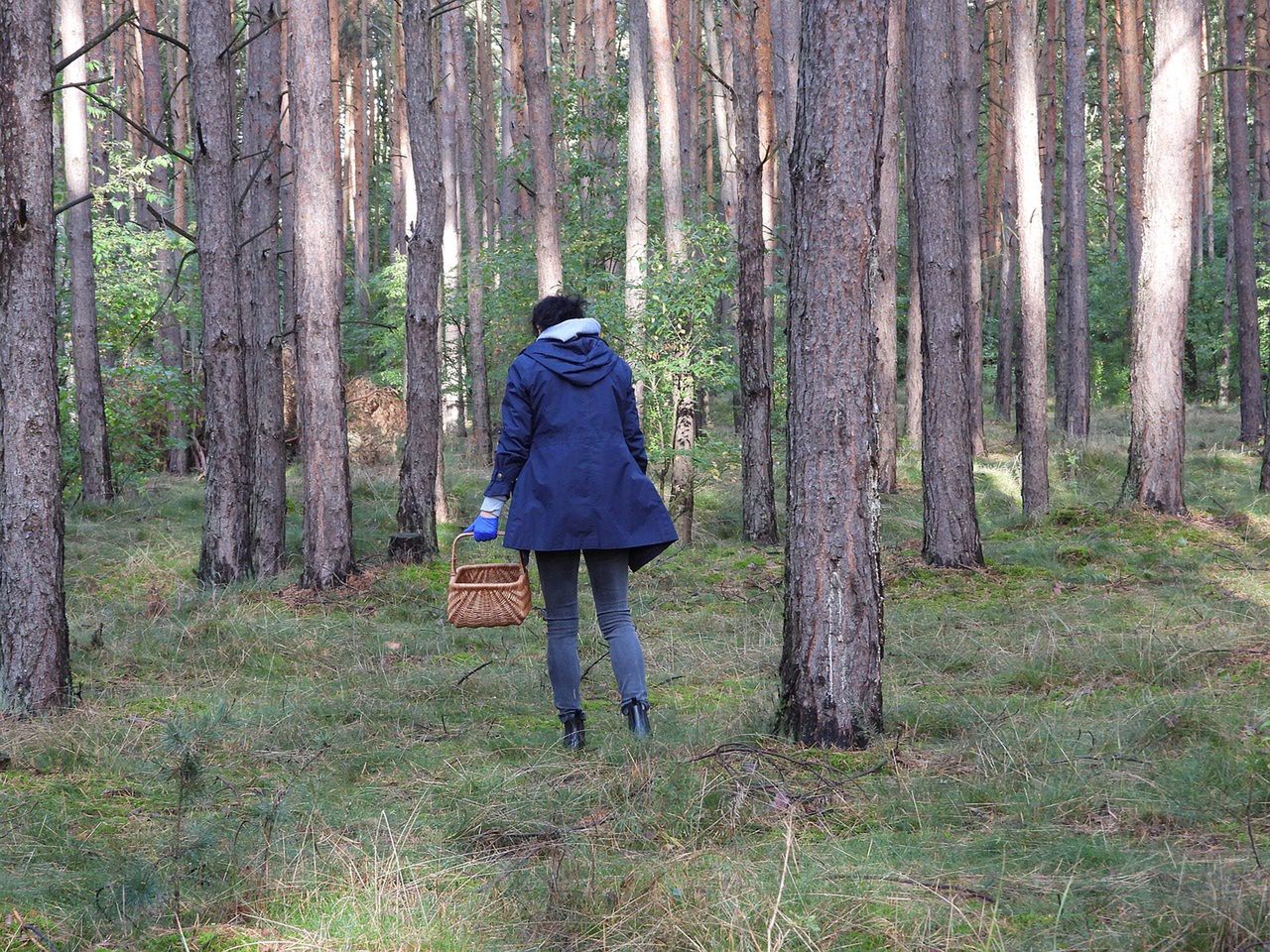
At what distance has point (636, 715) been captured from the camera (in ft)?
16.0

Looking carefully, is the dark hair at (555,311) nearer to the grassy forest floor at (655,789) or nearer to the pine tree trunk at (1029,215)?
the grassy forest floor at (655,789)

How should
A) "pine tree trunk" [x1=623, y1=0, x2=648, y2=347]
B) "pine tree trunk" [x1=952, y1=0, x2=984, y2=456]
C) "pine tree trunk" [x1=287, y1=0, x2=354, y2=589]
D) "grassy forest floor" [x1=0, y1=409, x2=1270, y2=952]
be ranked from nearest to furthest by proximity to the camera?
"grassy forest floor" [x1=0, y1=409, x2=1270, y2=952], "pine tree trunk" [x1=287, y1=0, x2=354, y2=589], "pine tree trunk" [x1=623, y1=0, x2=648, y2=347], "pine tree trunk" [x1=952, y1=0, x2=984, y2=456]

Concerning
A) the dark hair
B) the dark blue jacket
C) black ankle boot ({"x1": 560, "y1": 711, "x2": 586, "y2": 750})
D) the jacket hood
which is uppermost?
the dark hair

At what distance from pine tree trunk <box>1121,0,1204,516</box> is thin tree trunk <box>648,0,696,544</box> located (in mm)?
4536

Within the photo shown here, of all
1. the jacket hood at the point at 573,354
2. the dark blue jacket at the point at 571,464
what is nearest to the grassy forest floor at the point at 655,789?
the dark blue jacket at the point at 571,464

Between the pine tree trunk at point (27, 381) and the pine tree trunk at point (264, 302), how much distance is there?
439 cm

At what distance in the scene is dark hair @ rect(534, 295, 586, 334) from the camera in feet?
16.8

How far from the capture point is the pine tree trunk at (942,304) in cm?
943

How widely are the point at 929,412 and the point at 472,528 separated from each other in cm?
568

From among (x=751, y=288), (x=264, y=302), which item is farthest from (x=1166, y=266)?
(x=264, y=302)

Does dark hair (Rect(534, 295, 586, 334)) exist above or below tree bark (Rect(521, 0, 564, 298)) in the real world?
below

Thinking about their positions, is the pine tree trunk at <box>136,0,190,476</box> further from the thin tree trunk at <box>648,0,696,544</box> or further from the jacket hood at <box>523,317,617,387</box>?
the jacket hood at <box>523,317,617,387</box>

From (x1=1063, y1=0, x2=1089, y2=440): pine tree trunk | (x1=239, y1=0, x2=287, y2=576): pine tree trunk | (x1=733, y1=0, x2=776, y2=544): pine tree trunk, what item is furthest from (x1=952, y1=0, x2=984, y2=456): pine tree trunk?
(x1=239, y1=0, x2=287, y2=576): pine tree trunk

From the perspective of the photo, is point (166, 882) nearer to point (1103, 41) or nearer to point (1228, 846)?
point (1228, 846)
